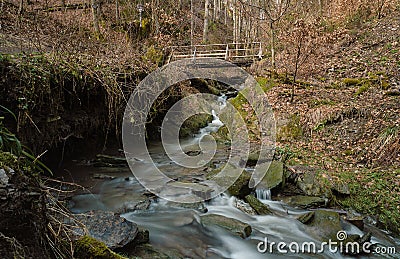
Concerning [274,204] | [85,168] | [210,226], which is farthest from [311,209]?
[85,168]

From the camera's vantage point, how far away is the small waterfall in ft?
20.7

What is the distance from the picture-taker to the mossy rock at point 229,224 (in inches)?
193

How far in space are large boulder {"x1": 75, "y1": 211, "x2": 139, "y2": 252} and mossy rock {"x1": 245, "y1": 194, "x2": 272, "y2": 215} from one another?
2.66 m

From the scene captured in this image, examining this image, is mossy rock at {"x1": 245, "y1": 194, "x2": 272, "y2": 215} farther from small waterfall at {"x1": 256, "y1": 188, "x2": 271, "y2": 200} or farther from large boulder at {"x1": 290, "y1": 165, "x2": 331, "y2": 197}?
large boulder at {"x1": 290, "y1": 165, "x2": 331, "y2": 197}

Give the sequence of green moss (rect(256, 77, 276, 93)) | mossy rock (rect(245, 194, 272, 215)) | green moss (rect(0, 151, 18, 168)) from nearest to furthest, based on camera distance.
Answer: green moss (rect(0, 151, 18, 168)) < mossy rock (rect(245, 194, 272, 215)) < green moss (rect(256, 77, 276, 93))

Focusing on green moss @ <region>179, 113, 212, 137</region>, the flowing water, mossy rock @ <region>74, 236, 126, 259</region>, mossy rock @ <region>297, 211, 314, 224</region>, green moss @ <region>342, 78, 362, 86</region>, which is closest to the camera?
mossy rock @ <region>74, 236, 126, 259</region>

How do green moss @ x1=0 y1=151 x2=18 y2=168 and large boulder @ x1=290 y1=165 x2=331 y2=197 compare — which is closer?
green moss @ x1=0 y1=151 x2=18 y2=168

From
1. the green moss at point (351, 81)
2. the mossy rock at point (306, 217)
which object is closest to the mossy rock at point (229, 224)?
the mossy rock at point (306, 217)

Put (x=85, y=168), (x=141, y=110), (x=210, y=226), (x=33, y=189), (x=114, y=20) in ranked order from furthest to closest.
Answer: (x=114, y=20) < (x=141, y=110) < (x=85, y=168) < (x=210, y=226) < (x=33, y=189)

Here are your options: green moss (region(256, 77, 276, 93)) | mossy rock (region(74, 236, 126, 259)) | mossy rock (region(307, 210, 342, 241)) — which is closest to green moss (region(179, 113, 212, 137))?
green moss (region(256, 77, 276, 93))

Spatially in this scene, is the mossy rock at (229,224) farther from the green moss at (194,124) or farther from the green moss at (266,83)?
the green moss at (266,83)

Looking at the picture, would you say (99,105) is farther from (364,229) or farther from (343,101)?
(343,101)

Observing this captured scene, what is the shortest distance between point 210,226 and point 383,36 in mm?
12679

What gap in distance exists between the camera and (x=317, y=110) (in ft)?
29.1
